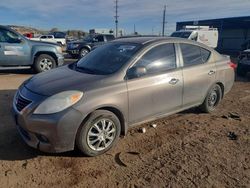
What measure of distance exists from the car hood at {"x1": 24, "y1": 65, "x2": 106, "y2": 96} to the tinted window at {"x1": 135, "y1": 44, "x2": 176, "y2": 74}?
83 centimetres

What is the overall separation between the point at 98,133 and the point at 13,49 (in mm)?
7280

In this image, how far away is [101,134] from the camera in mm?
4051

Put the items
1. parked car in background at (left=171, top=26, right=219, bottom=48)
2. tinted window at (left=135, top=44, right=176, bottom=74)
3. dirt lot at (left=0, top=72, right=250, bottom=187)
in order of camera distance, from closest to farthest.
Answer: dirt lot at (left=0, top=72, right=250, bottom=187)
tinted window at (left=135, top=44, right=176, bottom=74)
parked car in background at (left=171, top=26, right=219, bottom=48)

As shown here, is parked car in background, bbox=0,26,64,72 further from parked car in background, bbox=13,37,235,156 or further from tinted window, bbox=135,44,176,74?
tinted window, bbox=135,44,176,74

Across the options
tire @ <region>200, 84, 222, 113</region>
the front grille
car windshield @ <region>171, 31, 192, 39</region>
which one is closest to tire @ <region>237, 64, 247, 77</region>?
tire @ <region>200, 84, 222, 113</region>

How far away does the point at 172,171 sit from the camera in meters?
3.71

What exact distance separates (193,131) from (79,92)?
2327mm

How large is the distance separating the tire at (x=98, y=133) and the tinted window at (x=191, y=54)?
77.4 inches

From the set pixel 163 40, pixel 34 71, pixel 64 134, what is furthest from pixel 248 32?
pixel 64 134

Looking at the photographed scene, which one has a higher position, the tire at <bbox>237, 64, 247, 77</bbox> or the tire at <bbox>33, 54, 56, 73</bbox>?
the tire at <bbox>33, 54, 56, 73</bbox>

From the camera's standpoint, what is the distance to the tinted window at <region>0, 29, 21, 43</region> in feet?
32.1

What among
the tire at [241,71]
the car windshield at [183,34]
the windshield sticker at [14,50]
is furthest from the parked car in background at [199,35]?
the windshield sticker at [14,50]

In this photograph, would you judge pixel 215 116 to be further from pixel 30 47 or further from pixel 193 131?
pixel 30 47

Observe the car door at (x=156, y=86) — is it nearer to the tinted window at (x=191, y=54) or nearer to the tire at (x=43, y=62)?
the tinted window at (x=191, y=54)
